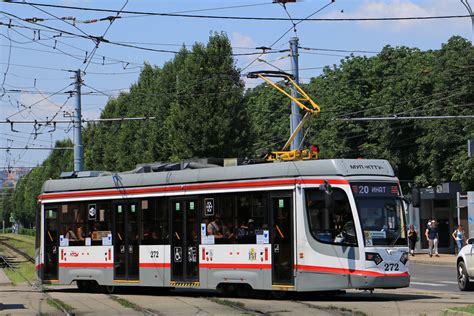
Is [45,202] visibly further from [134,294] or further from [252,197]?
[252,197]

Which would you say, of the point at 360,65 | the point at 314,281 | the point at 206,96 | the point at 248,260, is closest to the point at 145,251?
the point at 248,260

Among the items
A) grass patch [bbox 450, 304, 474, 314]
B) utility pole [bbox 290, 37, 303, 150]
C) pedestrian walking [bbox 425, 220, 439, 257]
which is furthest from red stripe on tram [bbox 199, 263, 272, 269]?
pedestrian walking [bbox 425, 220, 439, 257]

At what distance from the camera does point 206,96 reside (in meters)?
46.8

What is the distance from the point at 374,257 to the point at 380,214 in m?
0.97

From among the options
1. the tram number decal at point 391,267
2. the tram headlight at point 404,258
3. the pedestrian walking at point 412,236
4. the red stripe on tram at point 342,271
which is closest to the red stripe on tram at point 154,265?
the red stripe on tram at point 342,271

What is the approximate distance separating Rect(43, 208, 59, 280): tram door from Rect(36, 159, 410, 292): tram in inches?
1.1

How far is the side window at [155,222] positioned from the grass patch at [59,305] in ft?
8.84

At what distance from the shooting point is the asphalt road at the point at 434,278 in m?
25.0

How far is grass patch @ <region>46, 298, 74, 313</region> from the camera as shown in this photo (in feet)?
62.4

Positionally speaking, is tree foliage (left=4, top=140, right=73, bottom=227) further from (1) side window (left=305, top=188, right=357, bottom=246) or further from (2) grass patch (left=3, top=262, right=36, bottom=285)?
(1) side window (left=305, top=188, right=357, bottom=246)

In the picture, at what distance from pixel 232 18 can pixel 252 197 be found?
5.15 m

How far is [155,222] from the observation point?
2277 centimetres

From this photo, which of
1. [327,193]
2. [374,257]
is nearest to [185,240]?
[327,193]

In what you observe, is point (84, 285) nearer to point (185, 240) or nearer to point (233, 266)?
point (185, 240)
